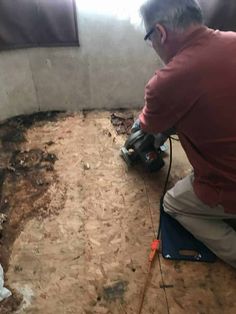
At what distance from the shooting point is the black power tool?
197cm

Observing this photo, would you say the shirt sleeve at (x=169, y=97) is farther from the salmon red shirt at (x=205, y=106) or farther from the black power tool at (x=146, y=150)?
the black power tool at (x=146, y=150)

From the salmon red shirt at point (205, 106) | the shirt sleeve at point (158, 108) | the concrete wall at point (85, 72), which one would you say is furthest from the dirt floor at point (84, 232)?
the shirt sleeve at point (158, 108)

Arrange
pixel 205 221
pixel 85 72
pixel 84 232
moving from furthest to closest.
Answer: pixel 85 72, pixel 84 232, pixel 205 221

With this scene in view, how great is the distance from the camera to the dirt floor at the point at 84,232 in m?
1.49

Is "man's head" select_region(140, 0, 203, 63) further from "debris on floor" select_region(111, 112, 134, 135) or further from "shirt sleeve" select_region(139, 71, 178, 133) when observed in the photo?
"debris on floor" select_region(111, 112, 134, 135)

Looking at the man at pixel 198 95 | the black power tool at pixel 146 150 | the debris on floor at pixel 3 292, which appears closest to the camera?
the man at pixel 198 95

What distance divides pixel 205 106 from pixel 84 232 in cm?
86

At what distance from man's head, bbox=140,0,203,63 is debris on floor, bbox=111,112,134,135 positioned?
1.05m

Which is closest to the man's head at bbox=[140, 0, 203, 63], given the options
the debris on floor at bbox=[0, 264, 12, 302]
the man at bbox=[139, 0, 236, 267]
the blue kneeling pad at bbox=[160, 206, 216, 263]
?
the man at bbox=[139, 0, 236, 267]

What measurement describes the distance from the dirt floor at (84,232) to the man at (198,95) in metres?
0.27

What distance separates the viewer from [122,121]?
244cm

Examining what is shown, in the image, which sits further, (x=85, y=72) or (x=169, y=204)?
(x=85, y=72)

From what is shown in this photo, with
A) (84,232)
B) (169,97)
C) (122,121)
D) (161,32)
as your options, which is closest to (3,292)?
(84,232)

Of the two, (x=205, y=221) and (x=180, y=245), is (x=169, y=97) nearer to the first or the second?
(x=205, y=221)
